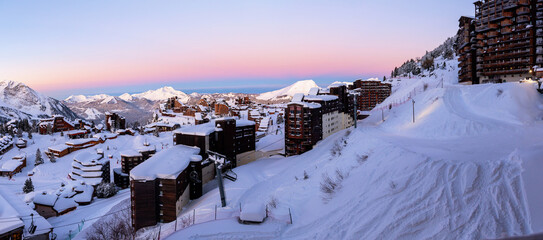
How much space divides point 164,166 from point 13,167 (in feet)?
168

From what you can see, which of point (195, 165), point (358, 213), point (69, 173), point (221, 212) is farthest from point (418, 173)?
point (69, 173)

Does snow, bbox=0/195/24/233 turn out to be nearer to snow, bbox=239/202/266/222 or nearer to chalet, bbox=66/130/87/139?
snow, bbox=239/202/266/222

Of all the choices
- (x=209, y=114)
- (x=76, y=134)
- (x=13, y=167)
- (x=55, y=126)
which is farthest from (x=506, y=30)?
(x=55, y=126)

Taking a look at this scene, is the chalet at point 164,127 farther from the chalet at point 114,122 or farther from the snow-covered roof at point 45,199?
the snow-covered roof at point 45,199

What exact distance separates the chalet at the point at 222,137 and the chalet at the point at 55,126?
249 feet

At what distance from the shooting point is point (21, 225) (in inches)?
1013

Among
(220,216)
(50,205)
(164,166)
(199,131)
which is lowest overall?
(50,205)

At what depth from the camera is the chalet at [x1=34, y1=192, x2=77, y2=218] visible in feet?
125

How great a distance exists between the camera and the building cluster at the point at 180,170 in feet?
83.9

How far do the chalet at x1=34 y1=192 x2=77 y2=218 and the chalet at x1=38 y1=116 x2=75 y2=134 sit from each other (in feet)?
214

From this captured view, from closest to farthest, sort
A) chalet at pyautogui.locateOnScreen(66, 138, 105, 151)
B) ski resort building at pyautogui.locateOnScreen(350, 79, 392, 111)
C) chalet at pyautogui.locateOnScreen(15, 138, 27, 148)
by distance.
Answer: chalet at pyautogui.locateOnScreen(66, 138, 105, 151) < chalet at pyautogui.locateOnScreen(15, 138, 27, 148) < ski resort building at pyautogui.locateOnScreen(350, 79, 392, 111)

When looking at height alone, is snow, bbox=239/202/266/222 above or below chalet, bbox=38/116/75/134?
above

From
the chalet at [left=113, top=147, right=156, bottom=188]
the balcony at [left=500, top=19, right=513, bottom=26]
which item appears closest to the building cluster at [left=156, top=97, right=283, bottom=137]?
the chalet at [left=113, top=147, right=156, bottom=188]

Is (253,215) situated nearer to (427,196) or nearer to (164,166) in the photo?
(427,196)
